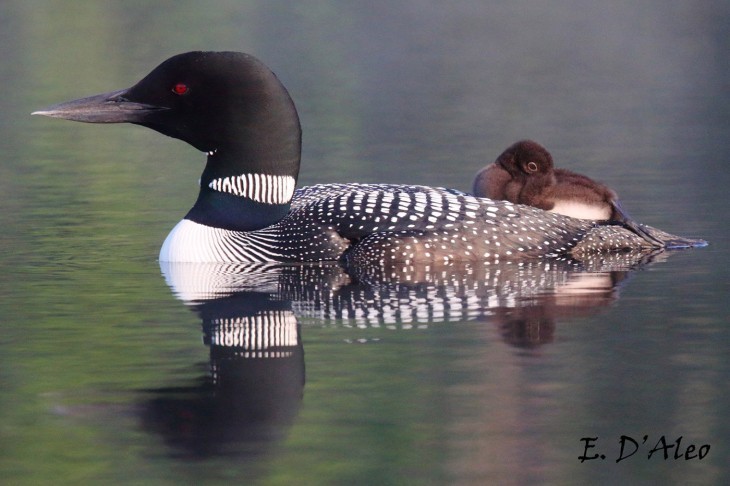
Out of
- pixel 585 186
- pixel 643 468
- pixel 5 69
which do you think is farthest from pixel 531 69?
pixel 643 468

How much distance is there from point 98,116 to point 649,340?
9.97 ft

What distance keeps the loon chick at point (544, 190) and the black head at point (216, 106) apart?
100 cm

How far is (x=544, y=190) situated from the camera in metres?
7.78

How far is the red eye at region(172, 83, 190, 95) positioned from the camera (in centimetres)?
745

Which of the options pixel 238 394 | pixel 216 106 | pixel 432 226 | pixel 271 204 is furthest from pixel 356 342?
pixel 216 106

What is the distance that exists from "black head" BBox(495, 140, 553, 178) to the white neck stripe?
3.48 ft

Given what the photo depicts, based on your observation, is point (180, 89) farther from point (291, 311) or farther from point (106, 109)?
point (291, 311)

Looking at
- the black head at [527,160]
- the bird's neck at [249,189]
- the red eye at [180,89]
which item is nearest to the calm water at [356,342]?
the bird's neck at [249,189]

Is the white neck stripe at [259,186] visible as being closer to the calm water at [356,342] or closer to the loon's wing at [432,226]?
the loon's wing at [432,226]

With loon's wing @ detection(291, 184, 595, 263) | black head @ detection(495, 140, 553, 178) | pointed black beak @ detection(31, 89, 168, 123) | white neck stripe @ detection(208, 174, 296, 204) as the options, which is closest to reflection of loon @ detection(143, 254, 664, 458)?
loon's wing @ detection(291, 184, 595, 263)

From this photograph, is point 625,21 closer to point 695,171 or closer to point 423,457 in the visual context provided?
point 695,171

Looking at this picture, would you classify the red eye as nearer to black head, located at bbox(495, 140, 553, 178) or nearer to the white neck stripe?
the white neck stripe

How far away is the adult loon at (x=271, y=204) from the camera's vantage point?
7344mm

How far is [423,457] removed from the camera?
414 cm
